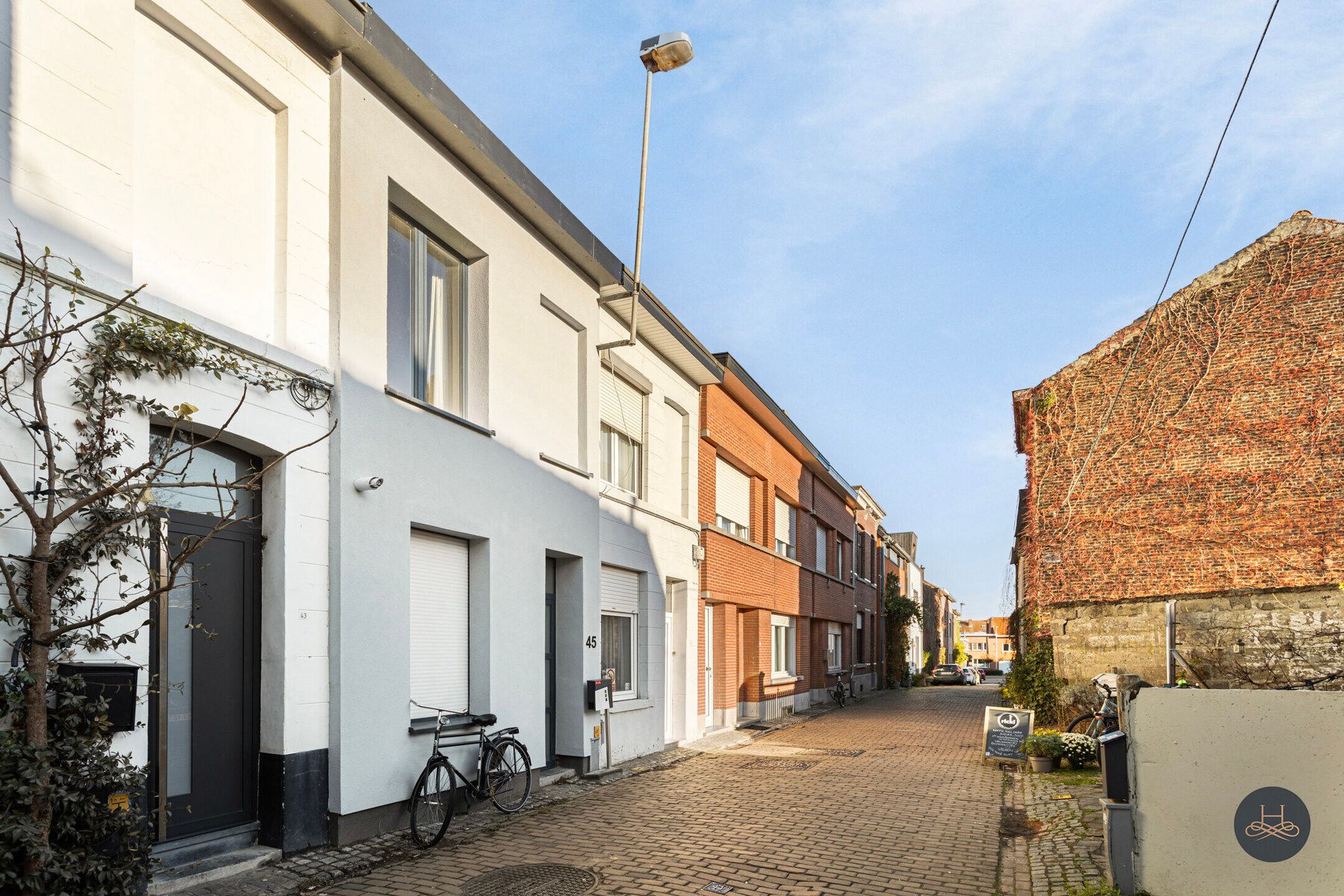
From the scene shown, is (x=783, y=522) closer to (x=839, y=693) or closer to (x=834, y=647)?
(x=839, y=693)

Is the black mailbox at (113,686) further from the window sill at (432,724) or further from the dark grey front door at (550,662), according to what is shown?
the dark grey front door at (550,662)

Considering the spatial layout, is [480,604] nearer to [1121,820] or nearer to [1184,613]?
[1121,820]

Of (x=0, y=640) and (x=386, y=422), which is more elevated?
(x=386, y=422)

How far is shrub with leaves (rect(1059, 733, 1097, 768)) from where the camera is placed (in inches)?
485

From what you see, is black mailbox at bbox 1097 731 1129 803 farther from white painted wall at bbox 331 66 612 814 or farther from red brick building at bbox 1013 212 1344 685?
red brick building at bbox 1013 212 1344 685

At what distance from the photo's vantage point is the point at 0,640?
5.10 m

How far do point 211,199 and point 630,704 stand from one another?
8395 millimetres

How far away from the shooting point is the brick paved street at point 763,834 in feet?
22.9

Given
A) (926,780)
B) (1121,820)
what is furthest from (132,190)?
(926,780)

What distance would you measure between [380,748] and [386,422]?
2.66m

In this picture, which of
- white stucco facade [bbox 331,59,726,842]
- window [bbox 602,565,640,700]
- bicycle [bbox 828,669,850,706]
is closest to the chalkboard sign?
white stucco facade [bbox 331,59,726,842]

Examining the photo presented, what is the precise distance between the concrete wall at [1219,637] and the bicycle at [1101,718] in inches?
36.0

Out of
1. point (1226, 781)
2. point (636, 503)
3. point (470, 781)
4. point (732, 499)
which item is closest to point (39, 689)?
point (470, 781)

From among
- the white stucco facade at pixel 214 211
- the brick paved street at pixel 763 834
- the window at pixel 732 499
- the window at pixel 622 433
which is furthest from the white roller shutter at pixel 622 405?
the white stucco facade at pixel 214 211
